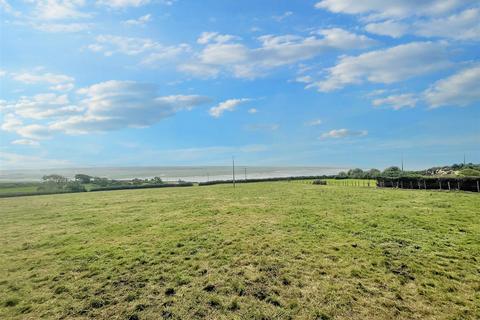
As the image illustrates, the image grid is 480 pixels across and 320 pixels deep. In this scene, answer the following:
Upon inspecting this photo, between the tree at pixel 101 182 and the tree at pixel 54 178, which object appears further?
the tree at pixel 101 182

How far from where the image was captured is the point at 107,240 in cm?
1114

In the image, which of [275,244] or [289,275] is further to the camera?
[275,244]

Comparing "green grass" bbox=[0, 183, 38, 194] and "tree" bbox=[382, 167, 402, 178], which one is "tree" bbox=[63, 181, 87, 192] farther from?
"tree" bbox=[382, 167, 402, 178]

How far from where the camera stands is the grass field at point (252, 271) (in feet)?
18.0

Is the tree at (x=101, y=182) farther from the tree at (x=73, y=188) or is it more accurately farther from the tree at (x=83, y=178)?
the tree at (x=73, y=188)

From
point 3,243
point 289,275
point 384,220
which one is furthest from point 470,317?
point 3,243

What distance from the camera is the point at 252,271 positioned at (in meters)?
7.22

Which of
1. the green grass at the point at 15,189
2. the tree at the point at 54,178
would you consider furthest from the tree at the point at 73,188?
the tree at the point at 54,178

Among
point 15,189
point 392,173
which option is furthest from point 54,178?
point 392,173

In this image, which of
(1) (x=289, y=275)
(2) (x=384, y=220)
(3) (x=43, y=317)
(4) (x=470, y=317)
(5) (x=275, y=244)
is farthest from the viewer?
(2) (x=384, y=220)

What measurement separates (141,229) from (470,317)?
12.4 metres

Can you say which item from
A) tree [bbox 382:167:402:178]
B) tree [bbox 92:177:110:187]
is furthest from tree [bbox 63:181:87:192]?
tree [bbox 382:167:402:178]

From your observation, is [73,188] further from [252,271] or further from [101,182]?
[252,271]

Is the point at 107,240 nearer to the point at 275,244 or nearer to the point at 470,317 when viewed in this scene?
the point at 275,244
